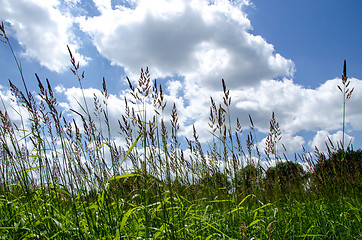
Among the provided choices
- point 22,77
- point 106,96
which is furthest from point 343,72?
point 22,77

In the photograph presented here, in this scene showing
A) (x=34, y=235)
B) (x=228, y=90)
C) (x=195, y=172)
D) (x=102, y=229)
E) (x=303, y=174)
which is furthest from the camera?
(x=303, y=174)

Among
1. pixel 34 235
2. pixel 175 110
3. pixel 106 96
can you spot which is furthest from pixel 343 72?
pixel 34 235

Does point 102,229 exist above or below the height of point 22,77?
below

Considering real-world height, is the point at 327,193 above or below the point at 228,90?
below

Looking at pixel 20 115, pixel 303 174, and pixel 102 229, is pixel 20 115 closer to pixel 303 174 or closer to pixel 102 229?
pixel 102 229

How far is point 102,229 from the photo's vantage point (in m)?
1.78

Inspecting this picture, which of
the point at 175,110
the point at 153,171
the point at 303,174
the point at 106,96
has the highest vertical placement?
the point at 106,96

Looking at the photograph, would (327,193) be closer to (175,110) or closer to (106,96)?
(175,110)

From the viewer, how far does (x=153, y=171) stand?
2434 mm

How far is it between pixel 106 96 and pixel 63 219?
1081 mm

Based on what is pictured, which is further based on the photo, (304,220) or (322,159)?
(322,159)

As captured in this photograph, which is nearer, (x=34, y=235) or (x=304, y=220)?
(x=34, y=235)

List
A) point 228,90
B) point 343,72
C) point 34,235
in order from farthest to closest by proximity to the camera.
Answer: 1. point 343,72
2. point 228,90
3. point 34,235

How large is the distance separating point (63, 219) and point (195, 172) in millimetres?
1706
